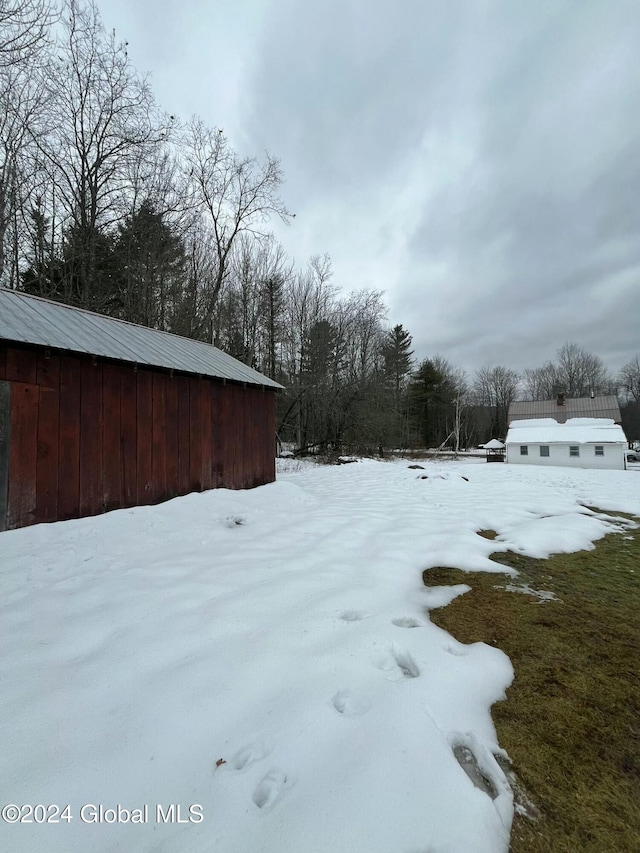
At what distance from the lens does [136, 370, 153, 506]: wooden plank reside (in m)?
5.37

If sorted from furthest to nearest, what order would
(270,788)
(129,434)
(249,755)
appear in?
(129,434) → (249,755) → (270,788)

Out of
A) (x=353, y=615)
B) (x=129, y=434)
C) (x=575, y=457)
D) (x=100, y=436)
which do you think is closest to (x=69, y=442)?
(x=100, y=436)

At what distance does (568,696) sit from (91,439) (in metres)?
5.33

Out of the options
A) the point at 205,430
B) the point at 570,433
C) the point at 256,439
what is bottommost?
the point at 256,439

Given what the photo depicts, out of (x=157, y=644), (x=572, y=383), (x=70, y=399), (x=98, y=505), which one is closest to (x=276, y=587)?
(x=157, y=644)

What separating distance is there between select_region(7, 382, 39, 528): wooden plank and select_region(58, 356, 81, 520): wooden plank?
0.88 ft

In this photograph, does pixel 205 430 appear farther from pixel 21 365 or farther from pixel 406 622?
pixel 406 622

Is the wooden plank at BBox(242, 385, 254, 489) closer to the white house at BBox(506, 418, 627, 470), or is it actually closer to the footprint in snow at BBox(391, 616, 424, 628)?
the footprint in snow at BBox(391, 616, 424, 628)

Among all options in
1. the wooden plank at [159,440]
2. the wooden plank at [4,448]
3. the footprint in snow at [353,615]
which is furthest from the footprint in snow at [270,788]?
the wooden plank at [159,440]

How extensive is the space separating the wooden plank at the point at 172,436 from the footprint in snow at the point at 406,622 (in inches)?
173

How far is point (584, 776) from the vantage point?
138 centimetres

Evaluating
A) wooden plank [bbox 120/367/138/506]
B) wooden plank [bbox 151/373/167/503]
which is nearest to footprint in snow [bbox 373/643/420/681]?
wooden plank [bbox 120/367/138/506]

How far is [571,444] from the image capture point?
74.8ft

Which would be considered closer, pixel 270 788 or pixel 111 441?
pixel 270 788
